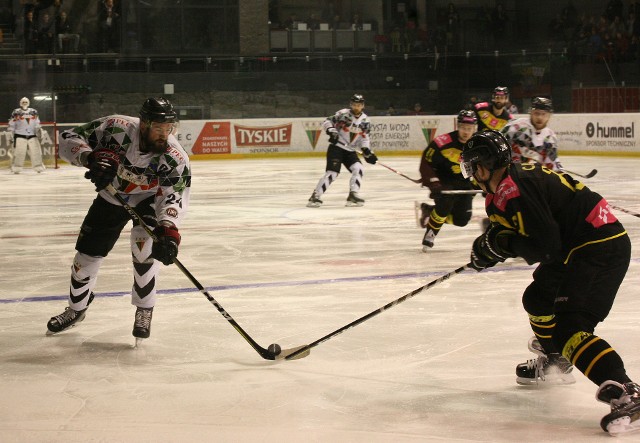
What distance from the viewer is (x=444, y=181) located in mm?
7590

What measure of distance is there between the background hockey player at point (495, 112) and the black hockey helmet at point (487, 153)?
5.68m

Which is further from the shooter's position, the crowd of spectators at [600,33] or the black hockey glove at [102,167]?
the crowd of spectators at [600,33]

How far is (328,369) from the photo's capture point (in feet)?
13.1

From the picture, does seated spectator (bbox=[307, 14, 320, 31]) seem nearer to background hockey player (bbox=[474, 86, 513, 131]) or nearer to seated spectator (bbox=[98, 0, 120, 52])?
seated spectator (bbox=[98, 0, 120, 52])

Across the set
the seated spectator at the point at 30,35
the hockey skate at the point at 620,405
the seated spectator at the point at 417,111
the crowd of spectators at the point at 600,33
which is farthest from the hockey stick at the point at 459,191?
the seated spectator at the point at 30,35

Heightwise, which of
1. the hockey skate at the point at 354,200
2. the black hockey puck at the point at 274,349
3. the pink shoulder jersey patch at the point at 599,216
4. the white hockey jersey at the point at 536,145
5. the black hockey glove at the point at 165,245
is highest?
the pink shoulder jersey patch at the point at 599,216

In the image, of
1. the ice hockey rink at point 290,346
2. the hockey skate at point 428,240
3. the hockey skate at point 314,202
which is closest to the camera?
the ice hockey rink at point 290,346

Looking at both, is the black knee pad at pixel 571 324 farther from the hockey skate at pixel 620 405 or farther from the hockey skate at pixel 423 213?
the hockey skate at pixel 423 213

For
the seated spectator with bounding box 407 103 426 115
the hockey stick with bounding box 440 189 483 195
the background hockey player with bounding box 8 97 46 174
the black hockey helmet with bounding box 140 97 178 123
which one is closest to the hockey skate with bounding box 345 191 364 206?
the hockey stick with bounding box 440 189 483 195

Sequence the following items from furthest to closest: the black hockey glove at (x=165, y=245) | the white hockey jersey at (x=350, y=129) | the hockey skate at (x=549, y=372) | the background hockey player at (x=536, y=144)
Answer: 1. the white hockey jersey at (x=350, y=129)
2. the background hockey player at (x=536, y=144)
3. the black hockey glove at (x=165, y=245)
4. the hockey skate at (x=549, y=372)

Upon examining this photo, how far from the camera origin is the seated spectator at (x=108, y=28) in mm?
20062

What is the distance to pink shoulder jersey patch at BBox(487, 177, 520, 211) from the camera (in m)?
3.10

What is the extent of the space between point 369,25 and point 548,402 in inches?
722

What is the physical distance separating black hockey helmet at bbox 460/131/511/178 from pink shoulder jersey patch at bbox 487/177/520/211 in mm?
83
